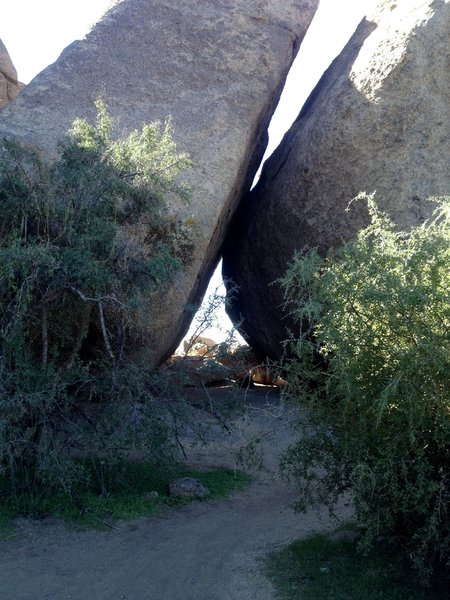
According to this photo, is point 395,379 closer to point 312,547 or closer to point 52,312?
point 312,547

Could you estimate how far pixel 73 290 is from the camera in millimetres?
8375

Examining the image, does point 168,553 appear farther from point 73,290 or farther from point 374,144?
point 374,144

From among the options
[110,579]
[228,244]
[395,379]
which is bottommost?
[110,579]

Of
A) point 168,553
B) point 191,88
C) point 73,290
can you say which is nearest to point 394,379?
point 168,553

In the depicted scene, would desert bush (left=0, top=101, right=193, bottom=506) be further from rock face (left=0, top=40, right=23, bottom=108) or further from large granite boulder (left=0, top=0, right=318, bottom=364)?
rock face (left=0, top=40, right=23, bottom=108)

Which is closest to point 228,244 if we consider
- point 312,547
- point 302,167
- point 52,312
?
point 302,167

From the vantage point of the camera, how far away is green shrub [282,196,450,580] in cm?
606

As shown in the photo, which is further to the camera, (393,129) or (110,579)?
(393,129)

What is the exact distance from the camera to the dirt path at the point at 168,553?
258 inches

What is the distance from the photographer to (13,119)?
11508mm

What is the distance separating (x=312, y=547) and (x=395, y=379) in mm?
2057

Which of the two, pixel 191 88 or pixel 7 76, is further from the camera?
pixel 7 76

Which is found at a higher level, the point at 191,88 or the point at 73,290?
the point at 191,88

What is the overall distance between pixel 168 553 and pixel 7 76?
483 inches
